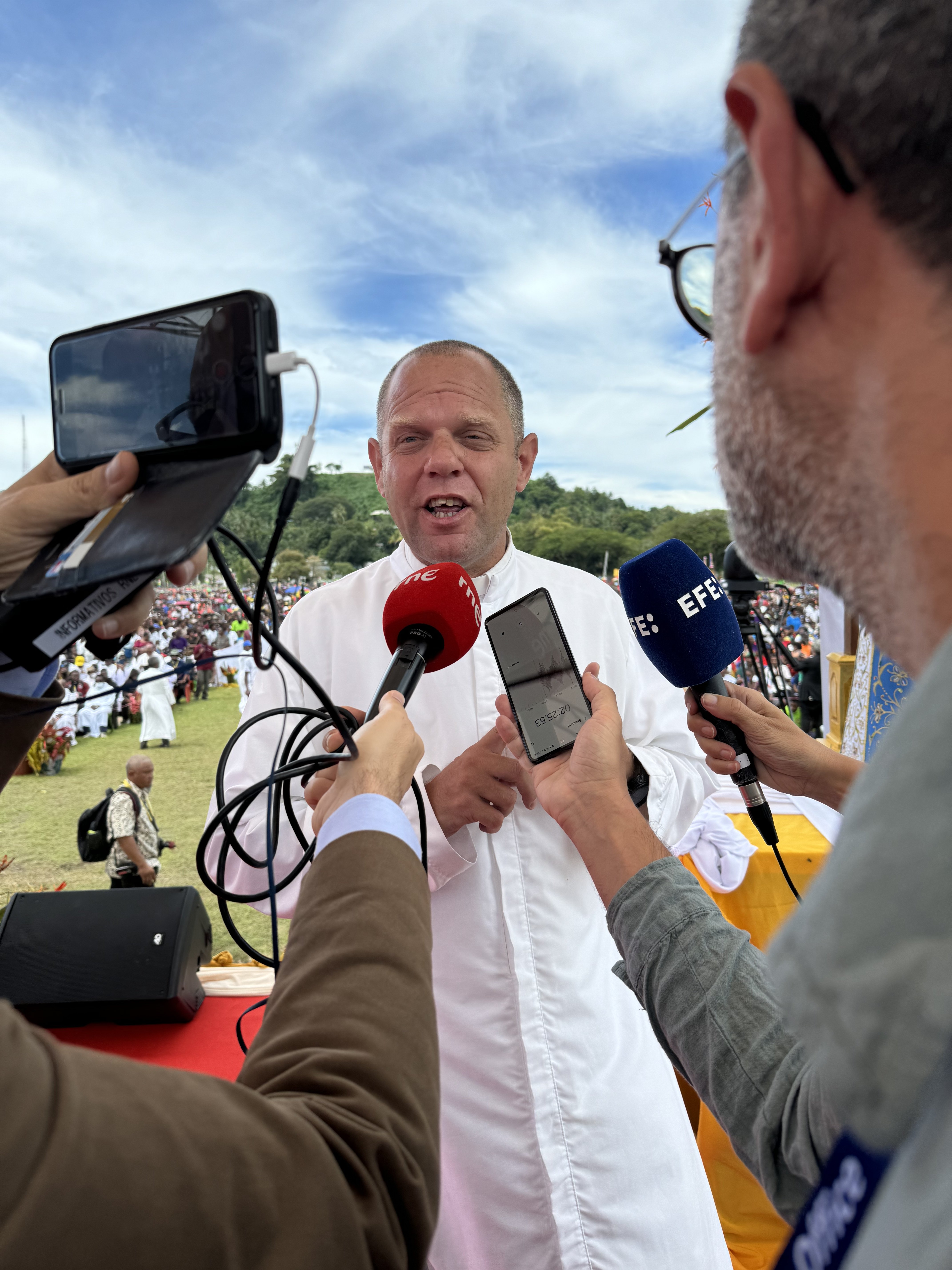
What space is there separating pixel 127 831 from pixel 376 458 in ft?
18.6

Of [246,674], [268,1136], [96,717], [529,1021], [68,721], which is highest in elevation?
[246,674]

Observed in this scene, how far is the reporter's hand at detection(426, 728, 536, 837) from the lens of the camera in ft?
4.99

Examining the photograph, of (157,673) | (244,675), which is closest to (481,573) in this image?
(157,673)

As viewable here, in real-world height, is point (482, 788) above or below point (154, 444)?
below

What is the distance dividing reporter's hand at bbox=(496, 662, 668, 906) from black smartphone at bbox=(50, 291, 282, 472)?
71 centimetres

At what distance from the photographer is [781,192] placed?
1.67 ft

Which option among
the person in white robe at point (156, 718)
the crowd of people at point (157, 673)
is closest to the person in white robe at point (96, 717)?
the crowd of people at point (157, 673)

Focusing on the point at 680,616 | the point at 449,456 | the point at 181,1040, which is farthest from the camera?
the point at 181,1040

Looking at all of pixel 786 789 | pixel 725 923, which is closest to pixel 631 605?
pixel 786 789

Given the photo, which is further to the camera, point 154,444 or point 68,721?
point 68,721

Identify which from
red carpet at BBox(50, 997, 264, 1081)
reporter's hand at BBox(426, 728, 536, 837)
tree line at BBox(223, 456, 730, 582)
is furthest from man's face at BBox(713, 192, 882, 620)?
tree line at BBox(223, 456, 730, 582)

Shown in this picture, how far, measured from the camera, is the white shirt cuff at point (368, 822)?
814 millimetres

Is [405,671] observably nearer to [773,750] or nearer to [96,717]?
[773,750]

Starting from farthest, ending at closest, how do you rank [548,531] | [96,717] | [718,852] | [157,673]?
1. [548,531]
2. [96,717]
3. [157,673]
4. [718,852]
